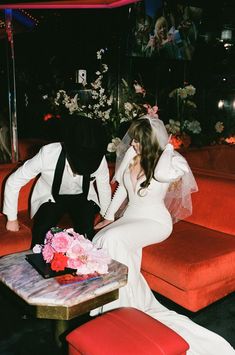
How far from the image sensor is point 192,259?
3.04 metres

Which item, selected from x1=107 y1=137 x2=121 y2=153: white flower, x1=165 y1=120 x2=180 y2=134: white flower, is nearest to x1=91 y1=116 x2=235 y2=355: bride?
x1=107 y1=137 x2=121 y2=153: white flower

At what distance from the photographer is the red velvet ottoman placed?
1921mm

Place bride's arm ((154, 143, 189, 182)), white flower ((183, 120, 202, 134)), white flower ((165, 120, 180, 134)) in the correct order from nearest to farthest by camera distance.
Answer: bride's arm ((154, 143, 189, 182)) → white flower ((165, 120, 180, 134)) → white flower ((183, 120, 202, 134))

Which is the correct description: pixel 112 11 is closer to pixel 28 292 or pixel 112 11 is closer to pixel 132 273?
pixel 132 273

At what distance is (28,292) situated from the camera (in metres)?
2.18

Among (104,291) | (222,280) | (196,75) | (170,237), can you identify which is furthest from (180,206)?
(196,75)

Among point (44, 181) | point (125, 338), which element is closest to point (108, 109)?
point (44, 181)

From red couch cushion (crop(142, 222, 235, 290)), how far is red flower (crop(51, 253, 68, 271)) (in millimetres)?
1050

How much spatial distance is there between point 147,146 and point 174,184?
0.57m

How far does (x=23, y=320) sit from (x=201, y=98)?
24.9 ft

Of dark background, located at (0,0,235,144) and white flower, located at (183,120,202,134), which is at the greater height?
dark background, located at (0,0,235,144)

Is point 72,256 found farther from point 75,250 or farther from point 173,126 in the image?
point 173,126

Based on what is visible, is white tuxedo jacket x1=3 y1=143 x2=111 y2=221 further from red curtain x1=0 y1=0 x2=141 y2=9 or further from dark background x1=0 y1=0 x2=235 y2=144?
dark background x1=0 y1=0 x2=235 y2=144

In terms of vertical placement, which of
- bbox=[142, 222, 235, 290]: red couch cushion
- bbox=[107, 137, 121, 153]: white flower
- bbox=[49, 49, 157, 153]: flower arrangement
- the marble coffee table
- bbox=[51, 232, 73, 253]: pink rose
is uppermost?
bbox=[49, 49, 157, 153]: flower arrangement
